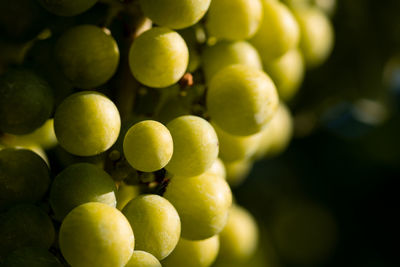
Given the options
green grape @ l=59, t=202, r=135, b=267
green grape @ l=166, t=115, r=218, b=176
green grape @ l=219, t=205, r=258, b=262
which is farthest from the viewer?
green grape @ l=219, t=205, r=258, b=262

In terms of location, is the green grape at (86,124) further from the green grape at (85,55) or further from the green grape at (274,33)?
the green grape at (274,33)

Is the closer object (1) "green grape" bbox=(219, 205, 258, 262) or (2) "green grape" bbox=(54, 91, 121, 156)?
(2) "green grape" bbox=(54, 91, 121, 156)

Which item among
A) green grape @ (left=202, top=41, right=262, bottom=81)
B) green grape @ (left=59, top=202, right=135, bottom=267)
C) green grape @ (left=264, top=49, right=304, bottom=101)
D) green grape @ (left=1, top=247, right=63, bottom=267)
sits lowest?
green grape @ (left=264, top=49, right=304, bottom=101)

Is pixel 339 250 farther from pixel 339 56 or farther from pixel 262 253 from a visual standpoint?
pixel 339 56

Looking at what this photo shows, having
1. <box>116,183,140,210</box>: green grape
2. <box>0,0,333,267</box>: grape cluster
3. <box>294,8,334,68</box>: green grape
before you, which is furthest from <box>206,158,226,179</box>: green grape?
<box>294,8,334,68</box>: green grape

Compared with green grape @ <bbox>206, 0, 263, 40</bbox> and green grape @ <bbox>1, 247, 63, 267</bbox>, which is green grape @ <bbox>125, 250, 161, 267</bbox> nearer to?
green grape @ <bbox>1, 247, 63, 267</bbox>

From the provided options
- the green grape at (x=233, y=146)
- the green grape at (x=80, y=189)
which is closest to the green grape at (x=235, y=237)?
the green grape at (x=233, y=146)

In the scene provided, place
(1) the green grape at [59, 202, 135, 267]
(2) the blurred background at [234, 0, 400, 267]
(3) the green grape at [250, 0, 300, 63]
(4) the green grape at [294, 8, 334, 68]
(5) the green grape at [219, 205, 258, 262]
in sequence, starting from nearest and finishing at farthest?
(1) the green grape at [59, 202, 135, 267]
(3) the green grape at [250, 0, 300, 63]
(5) the green grape at [219, 205, 258, 262]
(4) the green grape at [294, 8, 334, 68]
(2) the blurred background at [234, 0, 400, 267]
